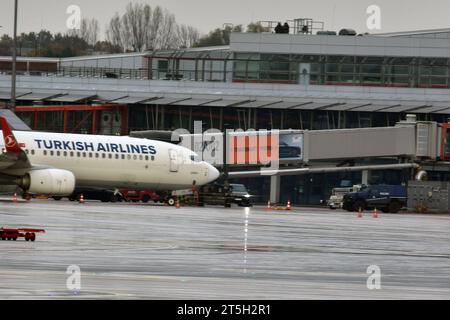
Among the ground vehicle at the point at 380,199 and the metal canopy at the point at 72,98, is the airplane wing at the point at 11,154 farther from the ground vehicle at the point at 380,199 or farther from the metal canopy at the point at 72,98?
the metal canopy at the point at 72,98

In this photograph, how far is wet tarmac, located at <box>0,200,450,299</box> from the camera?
821 inches

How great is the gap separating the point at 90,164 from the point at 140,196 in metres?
10.2

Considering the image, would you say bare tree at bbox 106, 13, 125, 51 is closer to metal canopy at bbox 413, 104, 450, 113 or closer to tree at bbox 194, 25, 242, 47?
tree at bbox 194, 25, 242, 47

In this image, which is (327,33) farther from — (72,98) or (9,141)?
(9,141)

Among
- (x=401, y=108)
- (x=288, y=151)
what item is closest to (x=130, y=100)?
(x=288, y=151)

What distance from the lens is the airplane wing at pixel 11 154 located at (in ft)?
189

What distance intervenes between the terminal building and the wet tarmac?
36.6m

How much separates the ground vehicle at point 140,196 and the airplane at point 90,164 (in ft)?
18.1

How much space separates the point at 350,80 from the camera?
9700 centimetres

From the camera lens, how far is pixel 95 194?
66062mm

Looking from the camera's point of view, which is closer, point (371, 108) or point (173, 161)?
point (173, 161)

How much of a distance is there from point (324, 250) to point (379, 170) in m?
53.8
